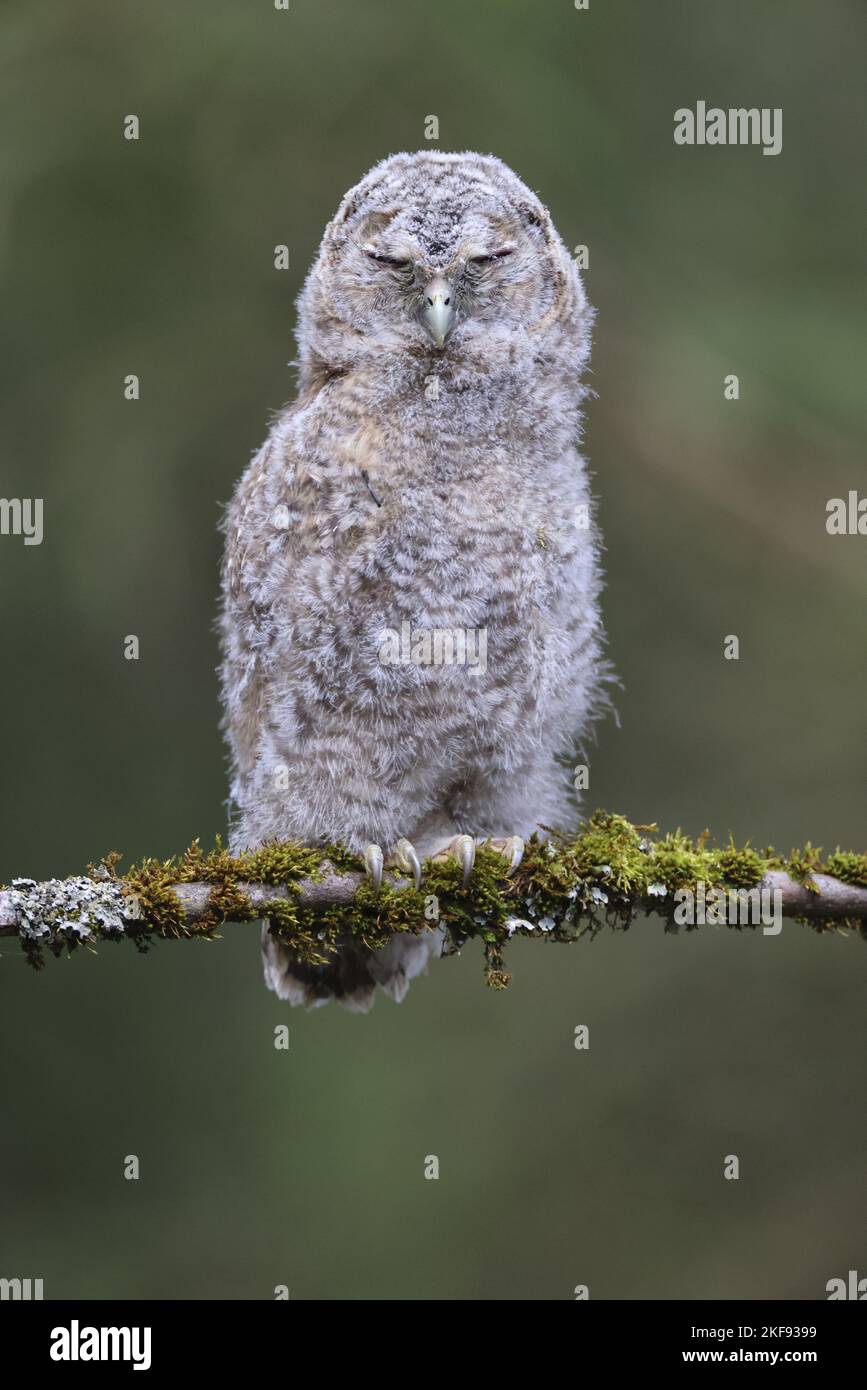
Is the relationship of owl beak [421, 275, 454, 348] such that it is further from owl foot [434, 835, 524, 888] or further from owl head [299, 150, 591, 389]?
owl foot [434, 835, 524, 888]

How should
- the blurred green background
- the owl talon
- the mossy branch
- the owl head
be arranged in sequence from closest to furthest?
the mossy branch
the owl talon
the owl head
the blurred green background

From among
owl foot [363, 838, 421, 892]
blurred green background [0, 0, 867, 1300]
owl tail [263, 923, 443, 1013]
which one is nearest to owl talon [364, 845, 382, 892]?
owl foot [363, 838, 421, 892]

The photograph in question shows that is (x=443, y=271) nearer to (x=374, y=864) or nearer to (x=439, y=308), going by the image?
(x=439, y=308)

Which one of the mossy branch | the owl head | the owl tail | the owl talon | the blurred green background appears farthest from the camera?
the blurred green background

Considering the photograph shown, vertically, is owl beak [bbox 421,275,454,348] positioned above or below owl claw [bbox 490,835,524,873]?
above

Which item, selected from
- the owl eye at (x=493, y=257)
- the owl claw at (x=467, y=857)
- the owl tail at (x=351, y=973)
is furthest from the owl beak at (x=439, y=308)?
the owl tail at (x=351, y=973)

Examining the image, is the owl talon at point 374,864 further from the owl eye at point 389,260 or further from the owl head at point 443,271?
the owl eye at point 389,260

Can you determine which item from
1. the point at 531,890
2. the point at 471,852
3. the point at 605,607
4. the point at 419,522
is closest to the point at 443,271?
the point at 419,522
